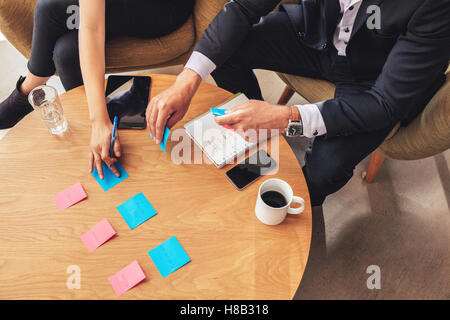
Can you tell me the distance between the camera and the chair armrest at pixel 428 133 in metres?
1.09

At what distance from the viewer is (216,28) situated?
46.3 inches

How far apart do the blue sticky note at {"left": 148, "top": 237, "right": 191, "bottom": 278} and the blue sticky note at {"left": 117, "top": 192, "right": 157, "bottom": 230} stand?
0.34 feet

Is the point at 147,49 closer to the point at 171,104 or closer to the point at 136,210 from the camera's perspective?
the point at 171,104

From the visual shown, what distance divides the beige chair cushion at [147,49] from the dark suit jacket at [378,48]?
422 millimetres

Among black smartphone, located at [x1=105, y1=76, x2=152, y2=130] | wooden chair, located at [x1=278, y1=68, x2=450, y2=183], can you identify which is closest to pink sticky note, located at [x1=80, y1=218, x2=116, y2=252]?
black smartphone, located at [x1=105, y1=76, x2=152, y2=130]

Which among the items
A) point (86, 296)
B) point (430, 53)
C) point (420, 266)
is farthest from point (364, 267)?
point (86, 296)

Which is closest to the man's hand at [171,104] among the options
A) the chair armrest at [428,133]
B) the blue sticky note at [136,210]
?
the blue sticky note at [136,210]

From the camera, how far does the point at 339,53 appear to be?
1.27 meters

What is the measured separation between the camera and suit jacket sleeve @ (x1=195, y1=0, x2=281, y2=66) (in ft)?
3.84

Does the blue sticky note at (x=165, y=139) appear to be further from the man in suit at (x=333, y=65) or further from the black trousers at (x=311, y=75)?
the black trousers at (x=311, y=75)

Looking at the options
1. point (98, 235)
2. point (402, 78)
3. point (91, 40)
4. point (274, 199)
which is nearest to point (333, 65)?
point (402, 78)

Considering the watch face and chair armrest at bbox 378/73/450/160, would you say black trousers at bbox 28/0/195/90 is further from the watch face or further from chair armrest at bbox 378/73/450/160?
chair armrest at bbox 378/73/450/160

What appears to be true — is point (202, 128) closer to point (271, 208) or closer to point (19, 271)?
point (271, 208)

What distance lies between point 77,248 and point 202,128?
554 millimetres
